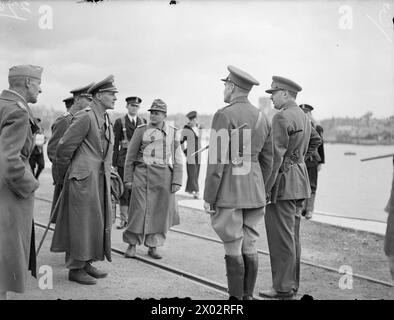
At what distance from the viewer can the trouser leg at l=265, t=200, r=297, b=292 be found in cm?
598

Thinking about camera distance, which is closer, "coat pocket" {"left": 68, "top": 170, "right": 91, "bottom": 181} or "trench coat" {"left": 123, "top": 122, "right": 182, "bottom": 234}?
"coat pocket" {"left": 68, "top": 170, "right": 91, "bottom": 181}

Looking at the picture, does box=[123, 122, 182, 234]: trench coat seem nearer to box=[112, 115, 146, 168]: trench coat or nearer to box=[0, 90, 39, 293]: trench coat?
box=[112, 115, 146, 168]: trench coat

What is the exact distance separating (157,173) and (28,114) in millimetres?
3017

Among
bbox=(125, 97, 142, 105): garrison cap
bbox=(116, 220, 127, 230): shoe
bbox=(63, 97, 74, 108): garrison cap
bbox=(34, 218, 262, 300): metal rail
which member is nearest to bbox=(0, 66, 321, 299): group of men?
bbox=(34, 218, 262, 300): metal rail

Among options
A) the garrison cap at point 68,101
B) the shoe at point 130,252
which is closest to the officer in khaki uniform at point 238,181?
the shoe at point 130,252

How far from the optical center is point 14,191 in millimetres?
4918

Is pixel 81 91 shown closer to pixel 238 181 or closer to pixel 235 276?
pixel 238 181

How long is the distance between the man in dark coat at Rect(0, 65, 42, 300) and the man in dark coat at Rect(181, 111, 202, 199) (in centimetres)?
924

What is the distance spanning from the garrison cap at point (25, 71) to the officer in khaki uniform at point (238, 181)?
174 centimetres

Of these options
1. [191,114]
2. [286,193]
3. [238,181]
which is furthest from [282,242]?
[191,114]

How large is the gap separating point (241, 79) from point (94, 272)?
2811 mm
